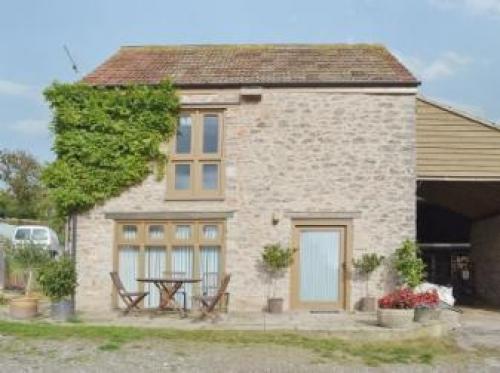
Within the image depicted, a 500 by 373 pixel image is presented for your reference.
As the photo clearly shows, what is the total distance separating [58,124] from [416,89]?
855 centimetres

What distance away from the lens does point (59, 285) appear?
53.6 feet

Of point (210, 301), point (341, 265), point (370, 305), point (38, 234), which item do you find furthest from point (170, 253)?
point (38, 234)

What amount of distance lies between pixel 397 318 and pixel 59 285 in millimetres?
7140

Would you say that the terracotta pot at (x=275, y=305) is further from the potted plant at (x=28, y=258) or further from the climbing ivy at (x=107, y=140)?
the potted plant at (x=28, y=258)

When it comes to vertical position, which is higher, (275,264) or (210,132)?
(210,132)

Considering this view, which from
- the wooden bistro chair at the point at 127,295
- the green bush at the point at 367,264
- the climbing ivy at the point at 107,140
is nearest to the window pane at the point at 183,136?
the climbing ivy at the point at 107,140

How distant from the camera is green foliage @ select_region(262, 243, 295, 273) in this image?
17391 mm

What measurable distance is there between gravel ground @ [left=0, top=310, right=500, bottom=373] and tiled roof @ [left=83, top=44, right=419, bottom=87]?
7303 millimetres

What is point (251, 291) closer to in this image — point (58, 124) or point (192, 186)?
point (192, 186)

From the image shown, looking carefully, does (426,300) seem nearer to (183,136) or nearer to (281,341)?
(281,341)

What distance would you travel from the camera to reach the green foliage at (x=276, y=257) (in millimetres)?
17391

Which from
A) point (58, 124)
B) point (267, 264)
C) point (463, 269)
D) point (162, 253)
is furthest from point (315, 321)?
point (463, 269)

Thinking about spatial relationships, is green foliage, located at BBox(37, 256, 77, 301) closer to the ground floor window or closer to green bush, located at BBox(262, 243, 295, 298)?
the ground floor window

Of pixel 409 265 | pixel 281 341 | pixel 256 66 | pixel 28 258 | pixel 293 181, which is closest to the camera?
pixel 281 341
